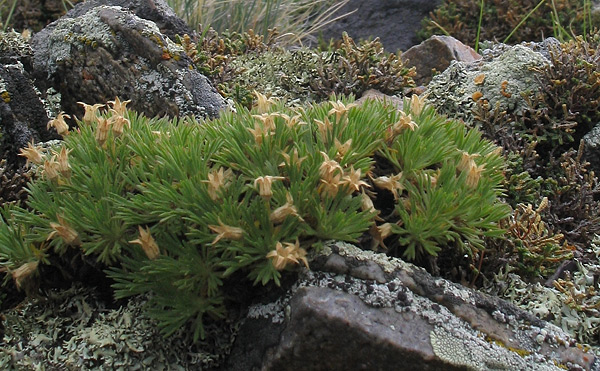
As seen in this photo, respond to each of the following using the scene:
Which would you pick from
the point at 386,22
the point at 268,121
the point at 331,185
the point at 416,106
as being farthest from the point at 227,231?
the point at 386,22

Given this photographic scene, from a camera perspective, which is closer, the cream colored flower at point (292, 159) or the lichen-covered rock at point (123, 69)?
the cream colored flower at point (292, 159)

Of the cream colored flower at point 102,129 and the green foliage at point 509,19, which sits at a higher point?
the cream colored flower at point 102,129

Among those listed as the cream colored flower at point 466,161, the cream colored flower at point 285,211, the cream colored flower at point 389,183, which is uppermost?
the cream colored flower at point 466,161

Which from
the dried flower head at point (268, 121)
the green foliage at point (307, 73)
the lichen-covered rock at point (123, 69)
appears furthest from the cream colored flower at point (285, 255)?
the green foliage at point (307, 73)

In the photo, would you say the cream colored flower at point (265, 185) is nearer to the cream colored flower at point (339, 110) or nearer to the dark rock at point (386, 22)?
the cream colored flower at point (339, 110)

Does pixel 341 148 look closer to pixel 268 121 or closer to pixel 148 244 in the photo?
pixel 268 121

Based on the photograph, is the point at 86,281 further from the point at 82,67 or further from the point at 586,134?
the point at 586,134

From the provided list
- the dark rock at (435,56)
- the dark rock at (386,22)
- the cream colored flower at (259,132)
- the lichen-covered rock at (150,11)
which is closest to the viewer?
the cream colored flower at (259,132)

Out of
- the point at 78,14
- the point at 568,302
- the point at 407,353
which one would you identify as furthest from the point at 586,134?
the point at 78,14
